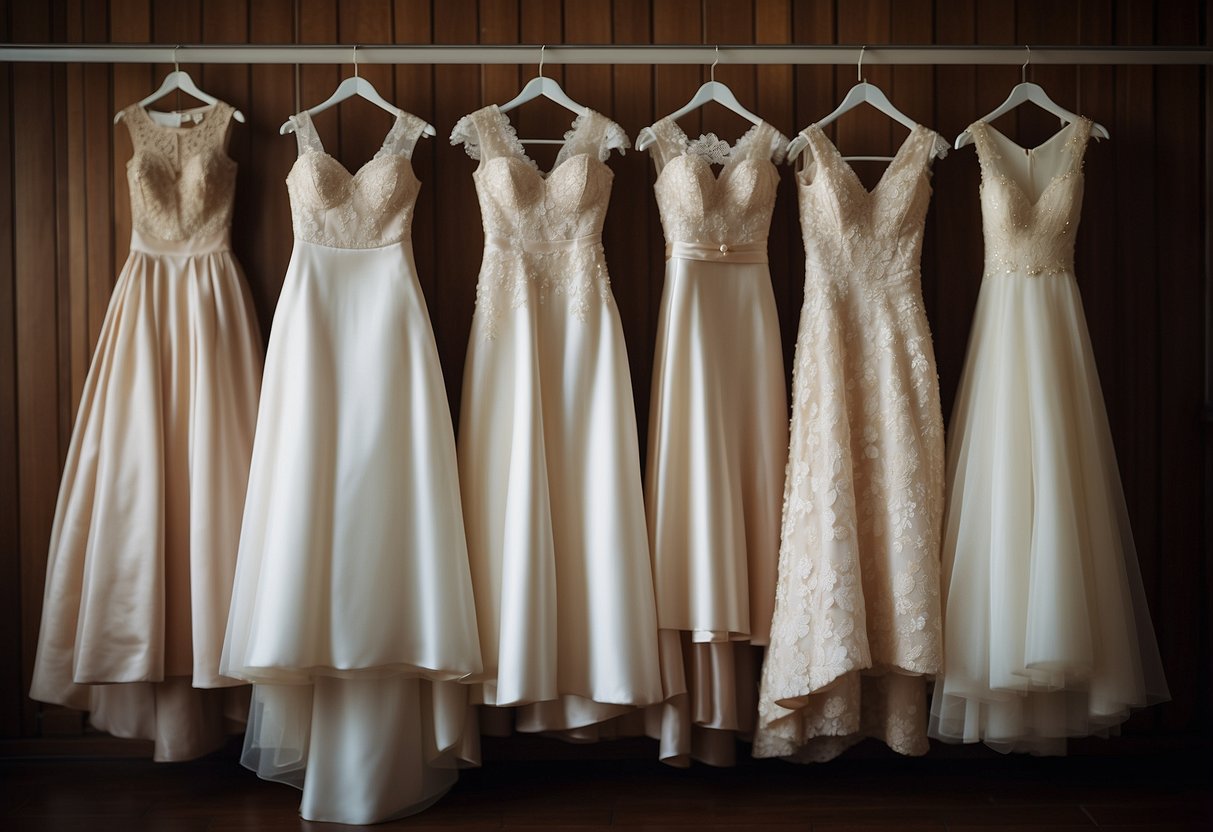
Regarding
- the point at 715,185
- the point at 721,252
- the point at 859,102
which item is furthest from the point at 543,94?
the point at 859,102

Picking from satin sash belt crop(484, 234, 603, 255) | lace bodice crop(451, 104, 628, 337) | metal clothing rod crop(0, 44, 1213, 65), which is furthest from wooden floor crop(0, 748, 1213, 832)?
metal clothing rod crop(0, 44, 1213, 65)

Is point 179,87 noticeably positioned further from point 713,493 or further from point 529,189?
point 713,493

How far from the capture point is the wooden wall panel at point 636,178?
2.60 m

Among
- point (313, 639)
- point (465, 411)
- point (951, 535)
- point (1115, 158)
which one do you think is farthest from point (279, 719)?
point (1115, 158)

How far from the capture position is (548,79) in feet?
7.98

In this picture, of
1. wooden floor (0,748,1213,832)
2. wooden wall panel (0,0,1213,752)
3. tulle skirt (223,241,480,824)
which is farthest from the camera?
wooden wall panel (0,0,1213,752)

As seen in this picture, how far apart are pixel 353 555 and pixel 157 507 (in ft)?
1.93

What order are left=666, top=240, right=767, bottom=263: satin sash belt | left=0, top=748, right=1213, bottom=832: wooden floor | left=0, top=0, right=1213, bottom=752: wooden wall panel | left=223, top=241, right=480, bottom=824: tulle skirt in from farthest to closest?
left=0, top=0, right=1213, bottom=752: wooden wall panel
left=666, top=240, right=767, bottom=263: satin sash belt
left=0, top=748, right=1213, bottom=832: wooden floor
left=223, top=241, right=480, bottom=824: tulle skirt

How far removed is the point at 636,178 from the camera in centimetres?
262

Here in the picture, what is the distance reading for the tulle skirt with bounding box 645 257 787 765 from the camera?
2297 mm

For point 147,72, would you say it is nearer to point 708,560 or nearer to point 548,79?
point 548,79

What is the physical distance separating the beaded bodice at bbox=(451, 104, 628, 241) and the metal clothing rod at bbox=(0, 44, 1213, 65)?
16 centimetres
